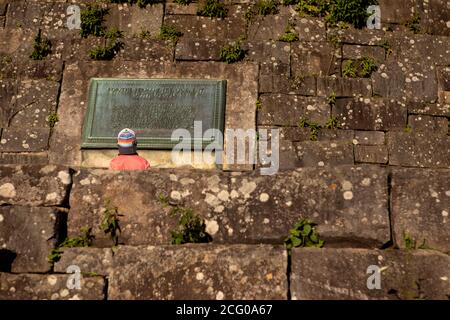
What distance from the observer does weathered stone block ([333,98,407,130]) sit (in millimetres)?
7164

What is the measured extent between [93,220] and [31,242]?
49cm

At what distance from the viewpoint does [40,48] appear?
25.7 ft

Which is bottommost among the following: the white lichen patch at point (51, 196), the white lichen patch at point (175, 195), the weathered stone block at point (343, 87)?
the white lichen patch at point (51, 196)

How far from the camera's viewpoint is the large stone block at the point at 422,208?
14.1 feet

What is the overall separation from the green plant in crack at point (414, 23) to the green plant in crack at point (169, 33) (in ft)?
10.9

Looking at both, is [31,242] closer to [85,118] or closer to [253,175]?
[253,175]

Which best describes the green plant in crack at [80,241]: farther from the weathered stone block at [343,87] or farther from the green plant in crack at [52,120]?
the weathered stone block at [343,87]

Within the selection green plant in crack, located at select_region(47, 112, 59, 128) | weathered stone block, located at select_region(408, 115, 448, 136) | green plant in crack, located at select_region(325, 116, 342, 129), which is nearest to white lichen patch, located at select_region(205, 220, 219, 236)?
green plant in crack, located at select_region(325, 116, 342, 129)

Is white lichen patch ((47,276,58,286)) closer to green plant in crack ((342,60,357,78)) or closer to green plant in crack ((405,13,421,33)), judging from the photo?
green plant in crack ((342,60,357,78))

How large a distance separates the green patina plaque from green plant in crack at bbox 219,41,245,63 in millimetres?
434

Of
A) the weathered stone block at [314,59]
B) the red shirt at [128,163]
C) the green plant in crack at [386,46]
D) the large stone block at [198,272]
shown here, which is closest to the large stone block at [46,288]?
the large stone block at [198,272]

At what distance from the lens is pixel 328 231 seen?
4316 mm

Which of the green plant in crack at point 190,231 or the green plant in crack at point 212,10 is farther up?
the green plant in crack at point 212,10
